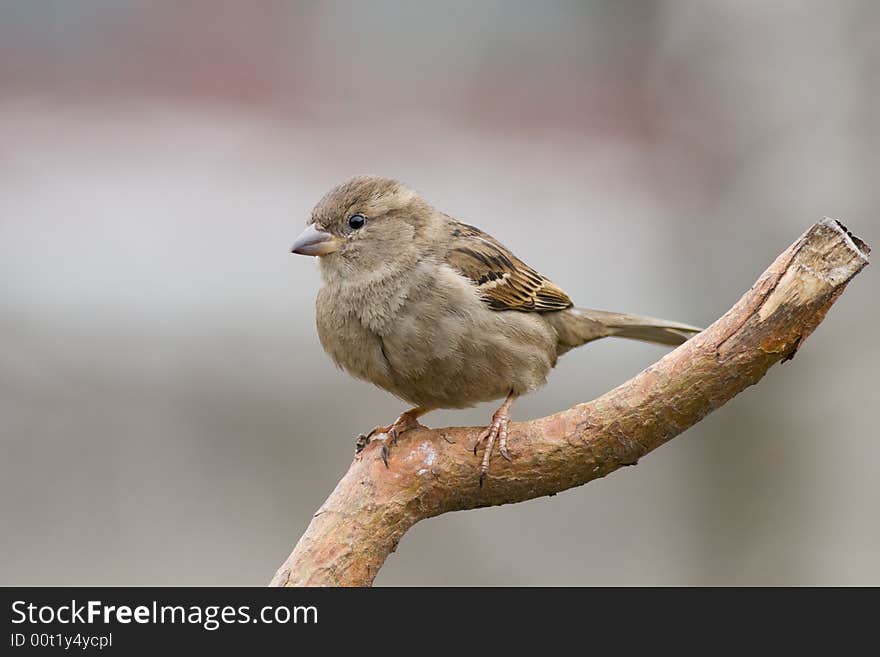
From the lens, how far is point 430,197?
28.3ft

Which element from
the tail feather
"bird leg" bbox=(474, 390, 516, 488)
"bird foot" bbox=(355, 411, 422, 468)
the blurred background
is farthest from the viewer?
the blurred background

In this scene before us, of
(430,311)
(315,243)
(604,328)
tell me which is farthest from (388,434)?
(604,328)

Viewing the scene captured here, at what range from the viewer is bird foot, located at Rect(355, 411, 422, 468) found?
3.43 m

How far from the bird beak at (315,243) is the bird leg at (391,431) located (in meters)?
0.64


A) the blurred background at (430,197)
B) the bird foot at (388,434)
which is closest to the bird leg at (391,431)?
the bird foot at (388,434)

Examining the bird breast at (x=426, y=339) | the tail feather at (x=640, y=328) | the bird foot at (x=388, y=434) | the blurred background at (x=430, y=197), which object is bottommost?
the bird foot at (x=388, y=434)


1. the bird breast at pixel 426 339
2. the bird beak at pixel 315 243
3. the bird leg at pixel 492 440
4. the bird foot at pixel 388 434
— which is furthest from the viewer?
the bird beak at pixel 315 243

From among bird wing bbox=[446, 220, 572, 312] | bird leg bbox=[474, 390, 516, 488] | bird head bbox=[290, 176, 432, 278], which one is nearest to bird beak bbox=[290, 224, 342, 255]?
bird head bbox=[290, 176, 432, 278]

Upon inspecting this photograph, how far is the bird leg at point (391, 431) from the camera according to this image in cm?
346

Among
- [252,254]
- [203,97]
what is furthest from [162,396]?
[203,97]

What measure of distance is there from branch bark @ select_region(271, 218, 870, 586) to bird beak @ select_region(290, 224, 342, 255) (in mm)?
964

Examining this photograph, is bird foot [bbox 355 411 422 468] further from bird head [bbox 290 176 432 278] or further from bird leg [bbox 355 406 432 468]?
bird head [bbox 290 176 432 278]

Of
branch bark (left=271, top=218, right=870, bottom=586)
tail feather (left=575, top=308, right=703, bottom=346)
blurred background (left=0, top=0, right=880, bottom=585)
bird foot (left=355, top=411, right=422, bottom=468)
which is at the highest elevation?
blurred background (left=0, top=0, right=880, bottom=585)

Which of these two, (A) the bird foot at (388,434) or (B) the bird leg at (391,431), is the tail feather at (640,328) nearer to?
(B) the bird leg at (391,431)
